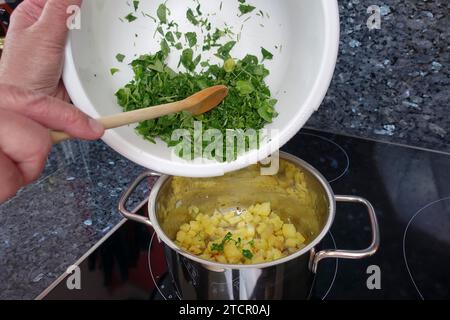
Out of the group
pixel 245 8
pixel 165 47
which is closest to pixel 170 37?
pixel 165 47

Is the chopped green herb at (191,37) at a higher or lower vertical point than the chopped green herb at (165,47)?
higher

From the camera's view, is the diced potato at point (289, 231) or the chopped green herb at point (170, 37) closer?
the chopped green herb at point (170, 37)

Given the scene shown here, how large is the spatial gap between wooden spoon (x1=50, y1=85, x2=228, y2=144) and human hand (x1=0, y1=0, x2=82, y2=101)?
0.49ft

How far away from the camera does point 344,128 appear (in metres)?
1.09

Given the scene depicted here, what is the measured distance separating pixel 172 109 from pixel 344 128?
0.60 m

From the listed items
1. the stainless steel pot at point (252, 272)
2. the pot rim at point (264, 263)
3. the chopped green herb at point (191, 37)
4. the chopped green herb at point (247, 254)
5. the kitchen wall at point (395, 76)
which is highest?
the chopped green herb at point (191, 37)

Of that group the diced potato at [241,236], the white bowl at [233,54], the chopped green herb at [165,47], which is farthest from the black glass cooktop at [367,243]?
the chopped green herb at [165,47]

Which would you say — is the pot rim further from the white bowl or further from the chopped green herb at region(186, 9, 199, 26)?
the chopped green herb at region(186, 9, 199, 26)

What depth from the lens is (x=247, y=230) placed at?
0.85 metres

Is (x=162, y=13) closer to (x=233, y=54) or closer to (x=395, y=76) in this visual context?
(x=233, y=54)

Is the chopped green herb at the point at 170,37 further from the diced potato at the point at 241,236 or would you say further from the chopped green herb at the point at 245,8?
the diced potato at the point at 241,236

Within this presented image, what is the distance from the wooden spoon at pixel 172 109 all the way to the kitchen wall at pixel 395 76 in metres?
0.42

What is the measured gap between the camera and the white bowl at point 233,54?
62 cm

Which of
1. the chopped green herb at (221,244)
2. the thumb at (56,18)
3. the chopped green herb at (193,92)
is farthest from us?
the chopped green herb at (221,244)
